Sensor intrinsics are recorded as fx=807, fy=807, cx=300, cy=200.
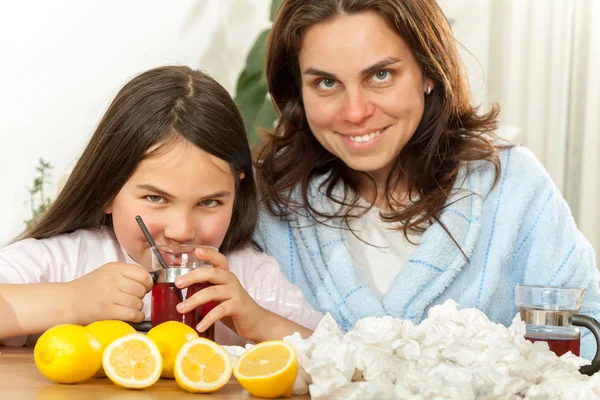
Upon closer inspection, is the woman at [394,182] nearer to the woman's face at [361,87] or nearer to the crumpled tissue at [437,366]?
the woman's face at [361,87]

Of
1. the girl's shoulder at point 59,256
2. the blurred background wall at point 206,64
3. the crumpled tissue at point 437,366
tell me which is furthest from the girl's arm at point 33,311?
the blurred background wall at point 206,64

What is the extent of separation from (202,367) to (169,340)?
0.36ft

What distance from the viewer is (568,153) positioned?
3.41 metres

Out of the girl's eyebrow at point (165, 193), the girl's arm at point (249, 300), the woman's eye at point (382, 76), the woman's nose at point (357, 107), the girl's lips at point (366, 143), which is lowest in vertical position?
the girl's arm at point (249, 300)

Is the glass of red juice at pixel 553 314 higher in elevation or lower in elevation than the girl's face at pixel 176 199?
lower

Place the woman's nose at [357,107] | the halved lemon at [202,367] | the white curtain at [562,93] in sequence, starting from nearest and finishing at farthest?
the halved lemon at [202,367] < the woman's nose at [357,107] < the white curtain at [562,93]

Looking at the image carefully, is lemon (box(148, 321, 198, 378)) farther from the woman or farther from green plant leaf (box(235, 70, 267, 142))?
green plant leaf (box(235, 70, 267, 142))

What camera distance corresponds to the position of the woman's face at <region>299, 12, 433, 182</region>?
5.58 ft

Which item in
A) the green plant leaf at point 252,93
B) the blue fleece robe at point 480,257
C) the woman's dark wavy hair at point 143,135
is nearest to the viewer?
the woman's dark wavy hair at point 143,135

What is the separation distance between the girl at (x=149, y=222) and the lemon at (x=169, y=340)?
18 cm

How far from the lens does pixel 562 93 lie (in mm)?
3365

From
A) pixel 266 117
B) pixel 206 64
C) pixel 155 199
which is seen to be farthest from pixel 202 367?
pixel 206 64

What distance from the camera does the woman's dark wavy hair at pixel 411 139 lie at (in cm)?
177

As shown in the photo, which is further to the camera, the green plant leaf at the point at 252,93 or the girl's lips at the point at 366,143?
the green plant leaf at the point at 252,93
